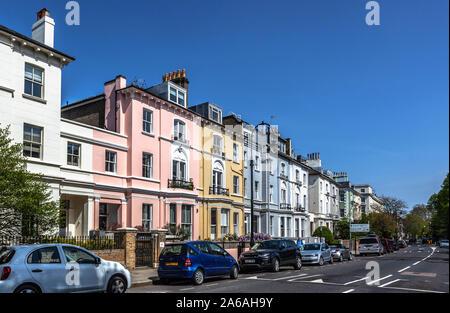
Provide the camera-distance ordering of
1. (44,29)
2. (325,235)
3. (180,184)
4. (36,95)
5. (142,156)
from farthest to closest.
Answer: (325,235)
(180,184)
(142,156)
(44,29)
(36,95)

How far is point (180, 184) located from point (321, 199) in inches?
1358

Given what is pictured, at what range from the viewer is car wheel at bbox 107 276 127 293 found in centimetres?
1191

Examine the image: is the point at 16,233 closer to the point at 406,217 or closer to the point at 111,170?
the point at 111,170

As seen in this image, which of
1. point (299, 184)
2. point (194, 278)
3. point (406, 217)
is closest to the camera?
point (194, 278)

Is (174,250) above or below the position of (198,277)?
above

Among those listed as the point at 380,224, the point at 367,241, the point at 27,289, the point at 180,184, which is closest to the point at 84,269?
the point at 27,289

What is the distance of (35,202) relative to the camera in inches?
616

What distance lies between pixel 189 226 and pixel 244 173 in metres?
10.2

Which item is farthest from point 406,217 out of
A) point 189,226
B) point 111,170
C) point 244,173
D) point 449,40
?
point 449,40

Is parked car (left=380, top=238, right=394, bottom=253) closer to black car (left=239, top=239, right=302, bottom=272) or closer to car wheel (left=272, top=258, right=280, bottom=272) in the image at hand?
black car (left=239, top=239, right=302, bottom=272)

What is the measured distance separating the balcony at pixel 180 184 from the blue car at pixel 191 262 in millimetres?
12433

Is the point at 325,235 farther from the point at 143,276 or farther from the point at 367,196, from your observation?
the point at 367,196

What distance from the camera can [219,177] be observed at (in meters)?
35.0

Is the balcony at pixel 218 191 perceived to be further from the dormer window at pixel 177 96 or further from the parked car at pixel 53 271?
the parked car at pixel 53 271
